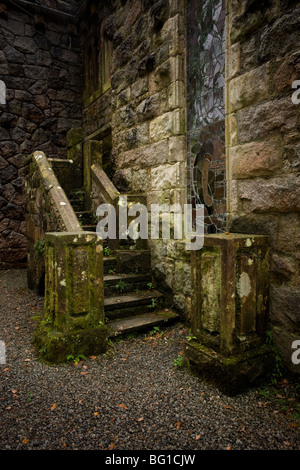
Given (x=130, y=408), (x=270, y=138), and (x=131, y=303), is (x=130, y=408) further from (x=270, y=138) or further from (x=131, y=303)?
(x=270, y=138)

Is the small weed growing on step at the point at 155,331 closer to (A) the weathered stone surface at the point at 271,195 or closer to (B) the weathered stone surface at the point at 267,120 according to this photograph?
(A) the weathered stone surface at the point at 271,195

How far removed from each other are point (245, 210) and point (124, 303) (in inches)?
69.1

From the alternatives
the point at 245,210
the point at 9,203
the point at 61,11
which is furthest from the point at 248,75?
the point at 61,11

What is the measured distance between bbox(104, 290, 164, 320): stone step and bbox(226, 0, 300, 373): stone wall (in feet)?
5.02

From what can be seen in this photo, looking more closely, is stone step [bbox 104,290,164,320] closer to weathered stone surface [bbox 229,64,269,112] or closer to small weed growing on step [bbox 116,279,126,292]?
small weed growing on step [bbox 116,279,126,292]

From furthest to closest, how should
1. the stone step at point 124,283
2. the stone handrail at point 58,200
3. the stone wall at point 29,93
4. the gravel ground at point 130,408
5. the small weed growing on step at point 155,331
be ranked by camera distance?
1. the stone wall at point 29,93
2. the stone step at point 124,283
3. the small weed growing on step at point 155,331
4. the stone handrail at point 58,200
5. the gravel ground at point 130,408

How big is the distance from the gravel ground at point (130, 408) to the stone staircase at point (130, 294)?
0.44 metres

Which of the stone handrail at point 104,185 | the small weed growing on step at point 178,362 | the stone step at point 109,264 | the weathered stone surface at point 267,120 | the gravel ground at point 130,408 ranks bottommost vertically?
the gravel ground at point 130,408

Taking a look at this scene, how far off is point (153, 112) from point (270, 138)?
2.04 m

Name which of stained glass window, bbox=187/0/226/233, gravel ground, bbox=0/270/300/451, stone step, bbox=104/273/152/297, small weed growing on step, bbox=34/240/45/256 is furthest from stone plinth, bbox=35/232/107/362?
small weed growing on step, bbox=34/240/45/256

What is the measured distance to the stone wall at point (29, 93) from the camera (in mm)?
6887

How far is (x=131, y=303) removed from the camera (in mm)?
3688

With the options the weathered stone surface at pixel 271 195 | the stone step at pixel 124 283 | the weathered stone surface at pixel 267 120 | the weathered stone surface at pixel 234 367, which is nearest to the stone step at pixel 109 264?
the stone step at pixel 124 283

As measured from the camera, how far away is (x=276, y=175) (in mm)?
2451
